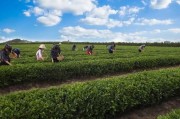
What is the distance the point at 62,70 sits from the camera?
57.9 feet

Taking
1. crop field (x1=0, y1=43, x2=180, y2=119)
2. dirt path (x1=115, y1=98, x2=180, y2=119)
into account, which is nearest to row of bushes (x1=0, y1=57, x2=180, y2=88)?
crop field (x1=0, y1=43, x2=180, y2=119)

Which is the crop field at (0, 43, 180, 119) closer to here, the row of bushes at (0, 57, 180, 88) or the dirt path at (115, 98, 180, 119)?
the row of bushes at (0, 57, 180, 88)

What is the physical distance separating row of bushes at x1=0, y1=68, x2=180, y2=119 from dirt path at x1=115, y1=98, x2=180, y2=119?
0.24 metres

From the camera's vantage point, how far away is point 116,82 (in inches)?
434

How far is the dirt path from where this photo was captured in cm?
1109

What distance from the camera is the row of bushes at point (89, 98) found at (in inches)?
308

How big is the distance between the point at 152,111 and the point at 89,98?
153 inches

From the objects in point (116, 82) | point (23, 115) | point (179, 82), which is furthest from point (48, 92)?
point (179, 82)

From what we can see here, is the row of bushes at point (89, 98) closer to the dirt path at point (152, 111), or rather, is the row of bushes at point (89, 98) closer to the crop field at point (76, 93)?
the crop field at point (76, 93)

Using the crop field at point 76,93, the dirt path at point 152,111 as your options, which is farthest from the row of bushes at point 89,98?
the dirt path at point 152,111

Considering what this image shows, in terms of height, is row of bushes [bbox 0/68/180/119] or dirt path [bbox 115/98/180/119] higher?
row of bushes [bbox 0/68/180/119]

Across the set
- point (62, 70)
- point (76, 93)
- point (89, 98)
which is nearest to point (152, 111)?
point (89, 98)

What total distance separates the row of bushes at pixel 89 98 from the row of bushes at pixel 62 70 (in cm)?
630

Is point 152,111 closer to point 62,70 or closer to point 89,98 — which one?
point 89,98
